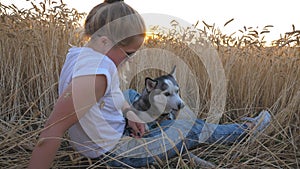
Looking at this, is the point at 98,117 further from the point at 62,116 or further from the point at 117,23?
the point at 117,23

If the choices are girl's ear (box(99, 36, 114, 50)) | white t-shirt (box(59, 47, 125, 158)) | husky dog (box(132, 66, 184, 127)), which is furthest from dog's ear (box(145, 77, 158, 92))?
Answer: girl's ear (box(99, 36, 114, 50))

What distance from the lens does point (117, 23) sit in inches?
62.3

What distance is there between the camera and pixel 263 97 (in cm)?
260

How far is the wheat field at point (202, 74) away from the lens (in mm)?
2064

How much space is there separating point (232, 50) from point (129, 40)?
4.75 ft

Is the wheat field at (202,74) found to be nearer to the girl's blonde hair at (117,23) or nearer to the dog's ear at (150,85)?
the dog's ear at (150,85)

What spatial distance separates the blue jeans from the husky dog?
444mm

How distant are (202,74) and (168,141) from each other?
1.18 m

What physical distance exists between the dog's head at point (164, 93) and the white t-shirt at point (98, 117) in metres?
0.83

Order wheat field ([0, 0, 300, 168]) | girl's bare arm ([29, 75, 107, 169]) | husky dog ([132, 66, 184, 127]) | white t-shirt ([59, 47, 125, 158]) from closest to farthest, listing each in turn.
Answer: girl's bare arm ([29, 75, 107, 169])
white t-shirt ([59, 47, 125, 158])
wheat field ([0, 0, 300, 168])
husky dog ([132, 66, 184, 127])

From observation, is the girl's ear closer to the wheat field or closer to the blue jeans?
the blue jeans

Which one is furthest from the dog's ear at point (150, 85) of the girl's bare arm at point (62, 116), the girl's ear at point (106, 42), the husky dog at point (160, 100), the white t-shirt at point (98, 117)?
the girl's bare arm at point (62, 116)

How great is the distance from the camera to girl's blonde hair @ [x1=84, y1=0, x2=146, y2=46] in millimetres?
1587

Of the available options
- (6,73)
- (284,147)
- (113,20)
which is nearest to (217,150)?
(284,147)
